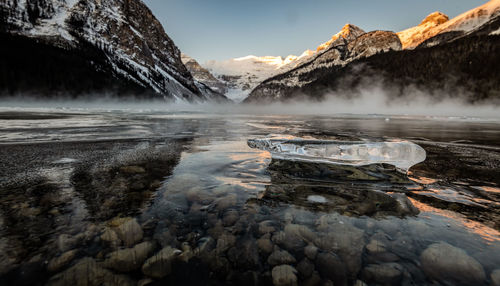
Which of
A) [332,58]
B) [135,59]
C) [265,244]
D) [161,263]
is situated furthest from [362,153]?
[332,58]

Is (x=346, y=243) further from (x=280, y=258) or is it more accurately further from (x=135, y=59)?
(x=135, y=59)

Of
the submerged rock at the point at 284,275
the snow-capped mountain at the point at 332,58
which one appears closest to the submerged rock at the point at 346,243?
the submerged rock at the point at 284,275

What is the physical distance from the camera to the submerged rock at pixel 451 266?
1421 millimetres

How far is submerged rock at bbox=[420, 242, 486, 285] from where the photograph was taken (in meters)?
1.42

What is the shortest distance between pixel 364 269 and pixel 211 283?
102 centimetres

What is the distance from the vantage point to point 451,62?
5984 centimetres

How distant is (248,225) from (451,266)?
58.7 inches

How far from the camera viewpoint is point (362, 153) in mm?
3592

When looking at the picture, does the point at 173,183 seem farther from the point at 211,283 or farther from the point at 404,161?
the point at 404,161

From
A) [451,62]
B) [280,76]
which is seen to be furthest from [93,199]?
[280,76]

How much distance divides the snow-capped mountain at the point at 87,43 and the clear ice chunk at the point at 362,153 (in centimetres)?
7939

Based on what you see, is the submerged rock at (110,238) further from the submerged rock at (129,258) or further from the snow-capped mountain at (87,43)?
the snow-capped mountain at (87,43)

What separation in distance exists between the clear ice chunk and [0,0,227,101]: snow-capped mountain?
79.4 meters

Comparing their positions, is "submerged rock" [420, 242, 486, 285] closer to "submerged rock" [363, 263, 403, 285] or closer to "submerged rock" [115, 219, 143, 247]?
"submerged rock" [363, 263, 403, 285]
